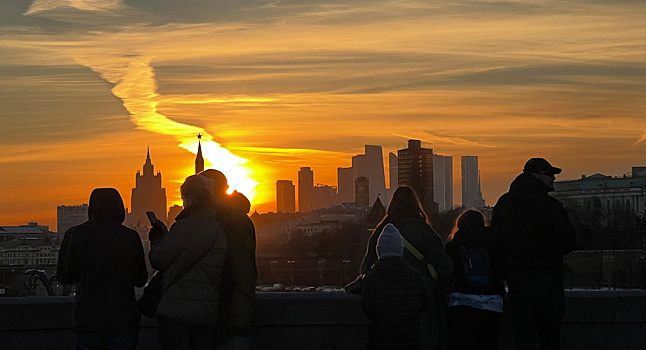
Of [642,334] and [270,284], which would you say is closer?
[642,334]

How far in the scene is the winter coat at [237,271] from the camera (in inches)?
380

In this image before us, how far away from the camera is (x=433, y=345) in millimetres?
10688

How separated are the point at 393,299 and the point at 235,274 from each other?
1381 mm

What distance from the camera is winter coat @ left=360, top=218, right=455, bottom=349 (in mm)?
10625

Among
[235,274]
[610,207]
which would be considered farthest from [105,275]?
[610,207]

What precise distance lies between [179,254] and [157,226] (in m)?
0.44

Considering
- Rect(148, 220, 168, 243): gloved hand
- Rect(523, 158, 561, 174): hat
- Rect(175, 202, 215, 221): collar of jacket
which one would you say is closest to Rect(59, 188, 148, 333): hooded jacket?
Rect(148, 220, 168, 243): gloved hand

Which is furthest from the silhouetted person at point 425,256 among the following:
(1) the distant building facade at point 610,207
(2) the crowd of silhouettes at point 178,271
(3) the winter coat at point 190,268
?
(1) the distant building facade at point 610,207

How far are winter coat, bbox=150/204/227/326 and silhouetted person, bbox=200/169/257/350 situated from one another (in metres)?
0.10

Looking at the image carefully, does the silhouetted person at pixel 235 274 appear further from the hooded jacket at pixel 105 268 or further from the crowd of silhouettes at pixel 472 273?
the crowd of silhouettes at pixel 472 273

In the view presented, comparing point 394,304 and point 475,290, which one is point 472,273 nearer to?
point 475,290

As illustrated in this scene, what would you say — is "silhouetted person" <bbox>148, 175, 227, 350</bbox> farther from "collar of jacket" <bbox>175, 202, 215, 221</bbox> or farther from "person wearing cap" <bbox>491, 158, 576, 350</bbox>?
"person wearing cap" <bbox>491, 158, 576, 350</bbox>

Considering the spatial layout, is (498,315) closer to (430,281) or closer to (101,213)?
(430,281)

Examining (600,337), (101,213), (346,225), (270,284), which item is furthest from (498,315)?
(346,225)
